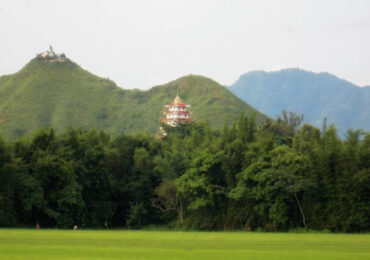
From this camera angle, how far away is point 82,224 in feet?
138

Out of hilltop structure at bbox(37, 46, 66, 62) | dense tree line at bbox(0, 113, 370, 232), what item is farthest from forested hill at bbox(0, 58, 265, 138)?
dense tree line at bbox(0, 113, 370, 232)

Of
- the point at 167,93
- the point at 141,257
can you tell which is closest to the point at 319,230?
the point at 141,257

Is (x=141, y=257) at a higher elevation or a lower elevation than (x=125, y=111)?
lower

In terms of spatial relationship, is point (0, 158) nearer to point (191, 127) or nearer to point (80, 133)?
point (80, 133)

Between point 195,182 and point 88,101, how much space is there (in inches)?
2738

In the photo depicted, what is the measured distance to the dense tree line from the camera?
1512 inches

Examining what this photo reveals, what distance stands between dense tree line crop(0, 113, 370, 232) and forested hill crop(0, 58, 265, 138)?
44495mm

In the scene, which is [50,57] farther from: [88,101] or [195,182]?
[195,182]

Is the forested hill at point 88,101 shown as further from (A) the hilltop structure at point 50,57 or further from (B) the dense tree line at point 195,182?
(B) the dense tree line at point 195,182

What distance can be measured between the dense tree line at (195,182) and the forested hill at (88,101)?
146 feet

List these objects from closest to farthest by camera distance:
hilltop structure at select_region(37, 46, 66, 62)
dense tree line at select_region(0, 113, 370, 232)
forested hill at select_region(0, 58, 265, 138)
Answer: dense tree line at select_region(0, 113, 370, 232) → forested hill at select_region(0, 58, 265, 138) → hilltop structure at select_region(37, 46, 66, 62)

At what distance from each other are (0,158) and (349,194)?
2150 cm

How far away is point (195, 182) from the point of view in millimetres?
41875

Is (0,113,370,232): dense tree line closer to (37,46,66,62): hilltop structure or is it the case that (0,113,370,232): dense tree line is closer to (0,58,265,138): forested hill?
(0,58,265,138): forested hill
